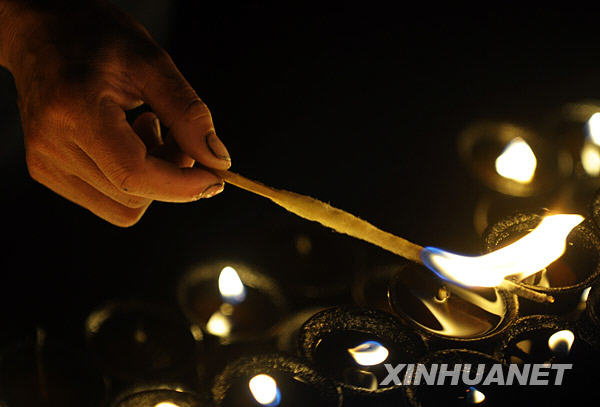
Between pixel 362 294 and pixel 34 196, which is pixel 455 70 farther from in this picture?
pixel 34 196

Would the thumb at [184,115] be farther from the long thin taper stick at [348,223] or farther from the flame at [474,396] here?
the flame at [474,396]

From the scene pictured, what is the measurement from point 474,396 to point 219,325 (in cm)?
47

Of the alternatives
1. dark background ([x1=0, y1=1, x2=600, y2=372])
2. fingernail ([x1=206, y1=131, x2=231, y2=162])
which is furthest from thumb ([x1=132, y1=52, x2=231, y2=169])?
dark background ([x1=0, y1=1, x2=600, y2=372])

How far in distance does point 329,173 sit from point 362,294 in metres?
0.42

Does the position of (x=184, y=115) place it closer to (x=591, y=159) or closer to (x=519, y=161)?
(x=519, y=161)

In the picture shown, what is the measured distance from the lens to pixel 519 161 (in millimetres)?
1383

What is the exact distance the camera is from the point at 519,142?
4.56 feet

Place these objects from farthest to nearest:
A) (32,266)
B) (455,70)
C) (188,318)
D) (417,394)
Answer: (455,70) < (32,266) < (188,318) < (417,394)

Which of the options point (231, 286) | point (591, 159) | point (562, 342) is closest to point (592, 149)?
point (591, 159)

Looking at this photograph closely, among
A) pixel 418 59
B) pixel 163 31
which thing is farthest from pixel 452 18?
pixel 163 31

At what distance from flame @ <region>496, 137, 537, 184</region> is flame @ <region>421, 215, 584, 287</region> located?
0.26m

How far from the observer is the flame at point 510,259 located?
1.04 m

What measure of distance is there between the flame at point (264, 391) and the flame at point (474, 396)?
30 centimetres

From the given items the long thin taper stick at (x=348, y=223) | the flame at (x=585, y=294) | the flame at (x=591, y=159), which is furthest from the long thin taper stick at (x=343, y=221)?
the flame at (x=591, y=159)
